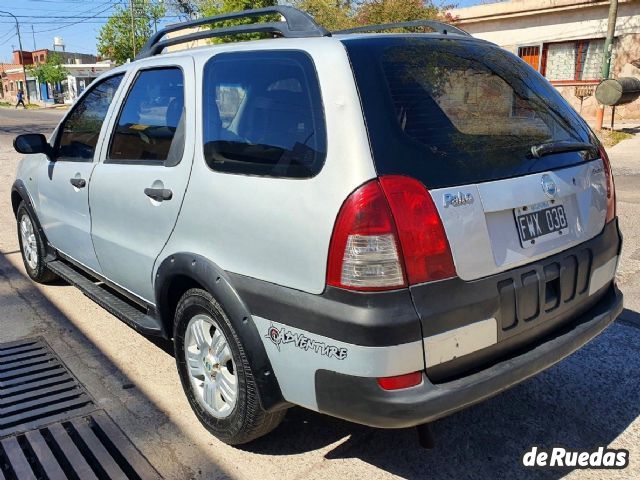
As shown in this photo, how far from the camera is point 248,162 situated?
2457 millimetres

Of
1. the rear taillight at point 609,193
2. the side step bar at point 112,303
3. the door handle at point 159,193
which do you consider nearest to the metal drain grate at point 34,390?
the side step bar at point 112,303

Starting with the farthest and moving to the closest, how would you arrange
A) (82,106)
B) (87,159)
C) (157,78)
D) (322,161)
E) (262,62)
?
(82,106) → (87,159) → (157,78) → (262,62) → (322,161)

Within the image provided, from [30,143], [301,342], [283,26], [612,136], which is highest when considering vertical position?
[283,26]

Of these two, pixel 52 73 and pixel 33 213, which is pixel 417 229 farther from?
pixel 52 73

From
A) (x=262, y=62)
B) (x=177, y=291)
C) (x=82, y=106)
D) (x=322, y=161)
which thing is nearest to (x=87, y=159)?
(x=82, y=106)

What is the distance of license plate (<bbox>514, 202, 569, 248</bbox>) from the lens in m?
2.30

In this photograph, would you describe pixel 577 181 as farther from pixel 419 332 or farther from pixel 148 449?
pixel 148 449

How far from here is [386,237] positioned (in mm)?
2010

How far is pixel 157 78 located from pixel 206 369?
1.63 m

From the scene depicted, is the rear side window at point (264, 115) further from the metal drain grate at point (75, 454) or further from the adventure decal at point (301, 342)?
the metal drain grate at point (75, 454)

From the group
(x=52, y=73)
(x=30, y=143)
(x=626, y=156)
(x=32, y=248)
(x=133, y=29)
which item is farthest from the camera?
(x=52, y=73)

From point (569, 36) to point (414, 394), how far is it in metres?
19.1

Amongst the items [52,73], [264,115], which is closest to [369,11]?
[264,115]

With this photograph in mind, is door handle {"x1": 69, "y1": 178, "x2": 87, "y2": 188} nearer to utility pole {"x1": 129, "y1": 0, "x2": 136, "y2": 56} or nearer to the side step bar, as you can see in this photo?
the side step bar
